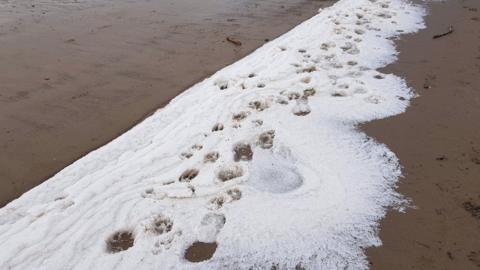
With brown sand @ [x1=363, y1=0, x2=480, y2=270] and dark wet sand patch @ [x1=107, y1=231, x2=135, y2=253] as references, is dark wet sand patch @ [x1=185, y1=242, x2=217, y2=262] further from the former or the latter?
brown sand @ [x1=363, y1=0, x2=480, y2=270]

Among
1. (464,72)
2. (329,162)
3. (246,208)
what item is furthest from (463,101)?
(246,208)

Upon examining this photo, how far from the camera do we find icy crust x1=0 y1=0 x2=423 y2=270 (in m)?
A: 2.77

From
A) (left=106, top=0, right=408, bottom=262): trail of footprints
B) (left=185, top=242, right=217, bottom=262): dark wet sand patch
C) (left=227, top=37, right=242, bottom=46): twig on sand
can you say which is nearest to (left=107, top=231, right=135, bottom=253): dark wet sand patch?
(left=106, top=0, right=408, bottom=262): trail of footprints

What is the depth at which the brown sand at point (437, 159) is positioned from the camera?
2695 mm

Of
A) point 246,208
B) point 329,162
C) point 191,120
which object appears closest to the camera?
point 246,208

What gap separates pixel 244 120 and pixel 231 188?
4.00 ft

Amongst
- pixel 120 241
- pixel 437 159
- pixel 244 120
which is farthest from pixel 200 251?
pixel 437 159

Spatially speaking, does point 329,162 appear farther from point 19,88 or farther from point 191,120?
point 19,88

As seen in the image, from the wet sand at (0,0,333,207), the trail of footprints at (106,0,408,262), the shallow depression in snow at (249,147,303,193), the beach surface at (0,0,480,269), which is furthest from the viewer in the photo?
the wet sand at (0,0,333,207)

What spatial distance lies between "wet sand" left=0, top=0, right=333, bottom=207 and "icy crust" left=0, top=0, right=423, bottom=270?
39 centimetres

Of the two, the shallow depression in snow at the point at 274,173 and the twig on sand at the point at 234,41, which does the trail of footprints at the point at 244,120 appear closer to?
the shallow depression in snow at the point at 274,173

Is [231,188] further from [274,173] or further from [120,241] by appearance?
[120,241]

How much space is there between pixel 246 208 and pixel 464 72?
399cm

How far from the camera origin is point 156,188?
3385mm
